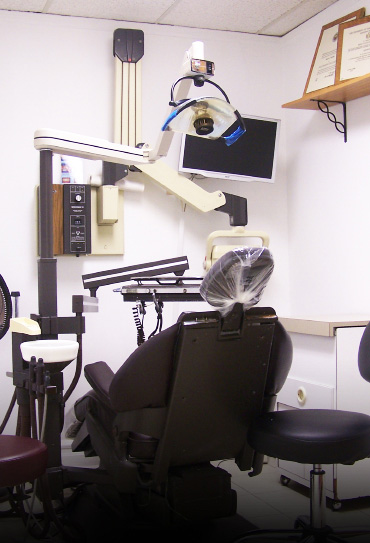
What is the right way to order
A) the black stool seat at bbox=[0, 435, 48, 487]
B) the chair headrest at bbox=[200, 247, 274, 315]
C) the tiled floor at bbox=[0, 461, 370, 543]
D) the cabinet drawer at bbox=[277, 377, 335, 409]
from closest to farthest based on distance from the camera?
1. the black stool seat at bbox=[0, 435, 48, 487]
2. the chair headrest at bbox=[200, 247, 274, 315]
3. the tiled floor at bbox=[0, 461, 370, 543]
4. the cabinet drawer at bbox=[277, 377, 335, 409]

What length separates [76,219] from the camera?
128 inches

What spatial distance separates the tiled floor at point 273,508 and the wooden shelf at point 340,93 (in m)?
1.92

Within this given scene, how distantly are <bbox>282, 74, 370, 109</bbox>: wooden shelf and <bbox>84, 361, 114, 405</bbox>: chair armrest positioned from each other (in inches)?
70.5

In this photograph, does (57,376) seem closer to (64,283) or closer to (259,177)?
(64,283)

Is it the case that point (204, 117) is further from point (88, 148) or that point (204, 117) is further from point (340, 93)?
point (340, 93)

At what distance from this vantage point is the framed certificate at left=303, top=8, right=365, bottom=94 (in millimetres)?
3227

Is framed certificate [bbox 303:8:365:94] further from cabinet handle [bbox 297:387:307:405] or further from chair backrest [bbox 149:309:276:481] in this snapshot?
chair backrest [bbox 149:309:276:481]

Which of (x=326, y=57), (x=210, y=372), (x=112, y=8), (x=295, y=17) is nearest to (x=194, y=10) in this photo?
(x=112, y=8)

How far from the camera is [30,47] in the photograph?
3.35 metres

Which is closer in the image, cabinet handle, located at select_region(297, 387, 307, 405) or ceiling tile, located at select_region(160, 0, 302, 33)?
cabinet handle, located at select_region(297, 387, 307, 405)

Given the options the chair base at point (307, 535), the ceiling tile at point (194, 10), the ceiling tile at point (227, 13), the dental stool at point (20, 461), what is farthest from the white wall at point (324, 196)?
the dental stool at point (20, 461)

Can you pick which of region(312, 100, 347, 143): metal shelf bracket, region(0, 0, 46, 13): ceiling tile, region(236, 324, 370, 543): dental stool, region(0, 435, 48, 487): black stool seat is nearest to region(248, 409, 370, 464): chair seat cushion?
region(236, 324, 370, 543): dental stool

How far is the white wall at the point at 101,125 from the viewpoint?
330cm

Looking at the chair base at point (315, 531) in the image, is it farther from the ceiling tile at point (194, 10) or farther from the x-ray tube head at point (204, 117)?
the ceiling tile at point (194, 10)
